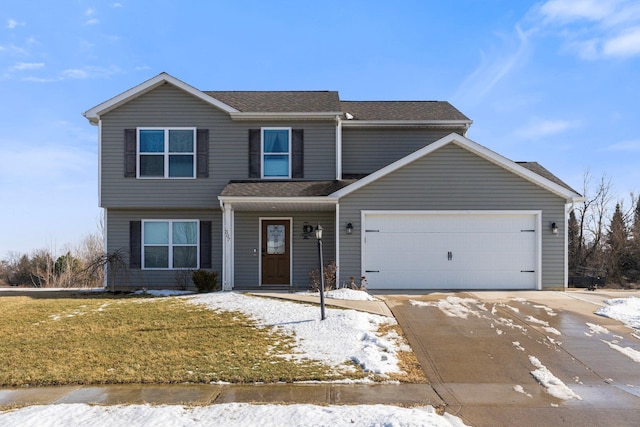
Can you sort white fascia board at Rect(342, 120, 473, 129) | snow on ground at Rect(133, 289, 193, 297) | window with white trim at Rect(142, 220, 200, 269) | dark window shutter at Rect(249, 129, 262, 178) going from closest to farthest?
snow on ground at Rect(133, 289, 193, 297) < dark window shutter at Rect(249, 129, 262, 178) < window with white trim at Rect(142, 220, 200, 269) < white fascia board at Rect(342, 120, 473, 129)

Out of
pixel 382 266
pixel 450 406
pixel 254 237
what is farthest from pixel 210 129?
pixel 450 406

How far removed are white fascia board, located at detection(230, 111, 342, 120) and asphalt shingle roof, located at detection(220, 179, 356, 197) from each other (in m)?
2.08

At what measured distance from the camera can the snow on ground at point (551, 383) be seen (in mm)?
5688

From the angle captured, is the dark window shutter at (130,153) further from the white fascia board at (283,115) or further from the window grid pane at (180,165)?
the white fascia board at (283,115)

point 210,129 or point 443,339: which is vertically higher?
point 210,129

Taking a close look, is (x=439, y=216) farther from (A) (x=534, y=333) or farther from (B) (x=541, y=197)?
(A) (x=534, y=333)

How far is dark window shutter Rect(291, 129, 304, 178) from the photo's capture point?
14609 mm

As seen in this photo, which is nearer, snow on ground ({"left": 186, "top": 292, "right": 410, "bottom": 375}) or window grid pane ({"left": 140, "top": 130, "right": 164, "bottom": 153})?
snow on ground ({"left": 186, "top": 292, "right": 410, "bottom": 375})

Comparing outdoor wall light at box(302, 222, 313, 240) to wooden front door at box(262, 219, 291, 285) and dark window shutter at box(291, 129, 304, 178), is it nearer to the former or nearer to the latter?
wooden front door at box(262, 219, 291, 285)

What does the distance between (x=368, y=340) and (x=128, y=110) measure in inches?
441

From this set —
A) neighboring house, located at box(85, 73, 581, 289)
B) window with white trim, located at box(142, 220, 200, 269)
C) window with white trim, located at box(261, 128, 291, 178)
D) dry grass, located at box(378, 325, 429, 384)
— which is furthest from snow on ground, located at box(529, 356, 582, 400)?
window with white trim, located at box(142, 220, 200, 269)

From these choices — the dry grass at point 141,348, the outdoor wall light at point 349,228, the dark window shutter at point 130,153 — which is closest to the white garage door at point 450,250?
the outdoor wall light at point 349,228

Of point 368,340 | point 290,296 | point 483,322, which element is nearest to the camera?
point 368,340

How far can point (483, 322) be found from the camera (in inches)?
364
